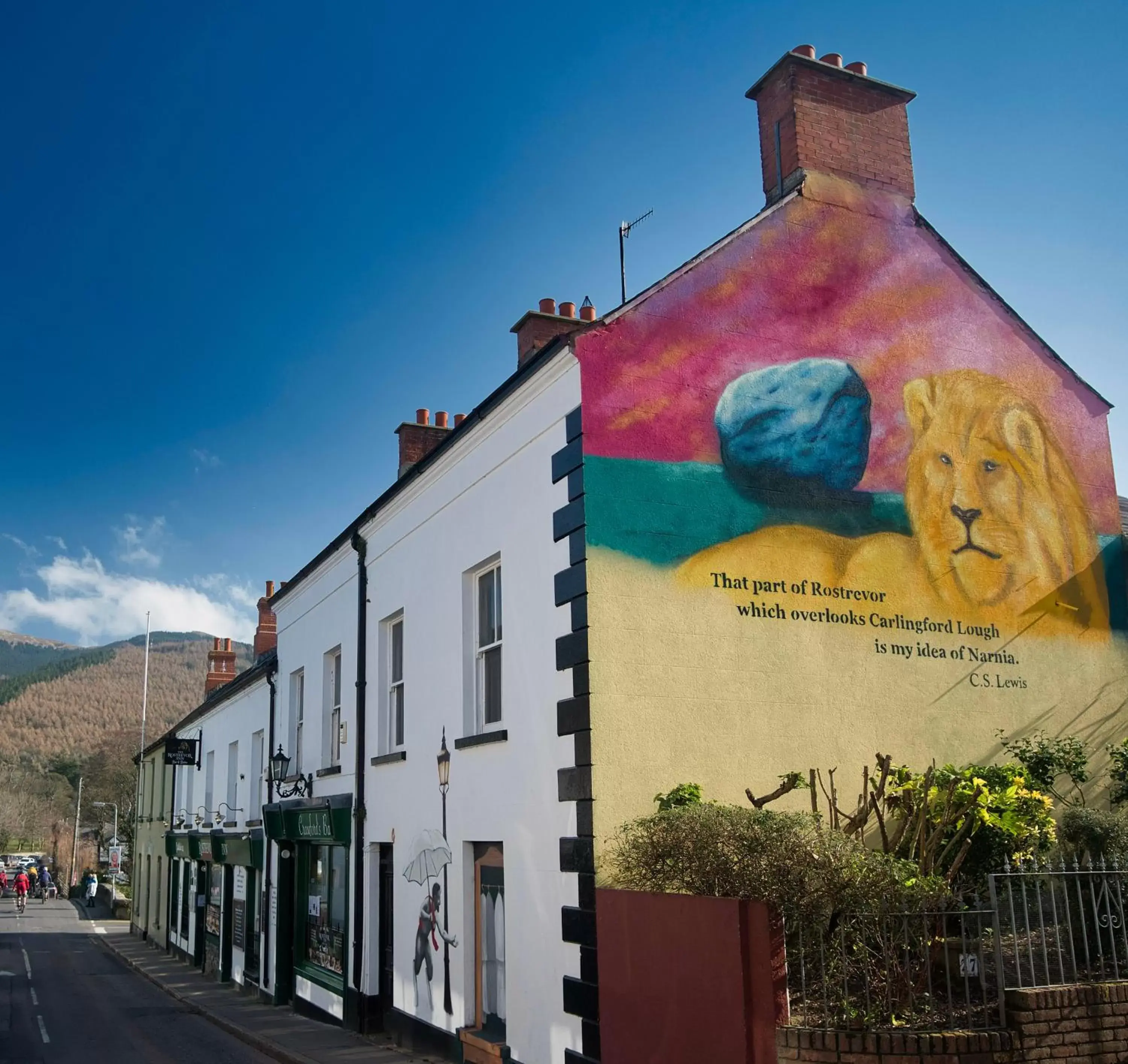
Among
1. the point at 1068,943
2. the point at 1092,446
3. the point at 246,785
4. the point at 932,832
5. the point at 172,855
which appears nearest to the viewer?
the point at 1068,943

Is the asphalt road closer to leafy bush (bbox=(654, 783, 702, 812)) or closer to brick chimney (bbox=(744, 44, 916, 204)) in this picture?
leafy bush (bbox=(654, 783, 702, 812))

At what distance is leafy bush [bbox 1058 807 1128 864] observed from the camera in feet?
33.2

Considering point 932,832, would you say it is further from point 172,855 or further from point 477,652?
point 172,855

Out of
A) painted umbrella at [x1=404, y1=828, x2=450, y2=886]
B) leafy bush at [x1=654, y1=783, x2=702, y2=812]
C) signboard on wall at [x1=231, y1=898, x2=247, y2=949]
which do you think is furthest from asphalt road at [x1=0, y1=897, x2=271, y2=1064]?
leafy bush at [x1=654, y1=783, x2=702, y2=812]

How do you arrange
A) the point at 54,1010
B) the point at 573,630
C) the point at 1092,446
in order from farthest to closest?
the point at 54,1010, the point at 1092,446, the point at 573,630

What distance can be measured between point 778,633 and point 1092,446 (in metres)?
5.41

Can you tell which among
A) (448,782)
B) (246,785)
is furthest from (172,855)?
(448,782)

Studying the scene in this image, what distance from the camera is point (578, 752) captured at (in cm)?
987

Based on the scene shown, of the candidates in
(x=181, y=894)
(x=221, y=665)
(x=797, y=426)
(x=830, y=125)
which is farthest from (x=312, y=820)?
(x=221, y=665)

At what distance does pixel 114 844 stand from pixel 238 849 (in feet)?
183

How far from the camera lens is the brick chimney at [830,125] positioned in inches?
488

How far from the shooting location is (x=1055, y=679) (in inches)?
487

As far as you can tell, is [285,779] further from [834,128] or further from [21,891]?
[21,891]

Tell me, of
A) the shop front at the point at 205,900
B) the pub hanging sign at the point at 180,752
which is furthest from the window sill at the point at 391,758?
the pub hanging sign at the point at 180,752
